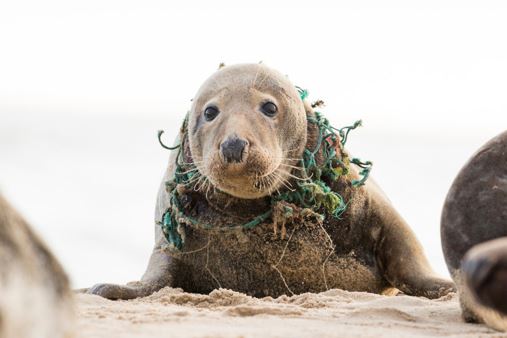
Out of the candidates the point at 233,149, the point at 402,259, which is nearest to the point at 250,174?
the point at 233,149

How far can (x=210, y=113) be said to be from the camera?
5.78 metres

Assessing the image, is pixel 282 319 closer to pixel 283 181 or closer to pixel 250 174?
pixel 250 174

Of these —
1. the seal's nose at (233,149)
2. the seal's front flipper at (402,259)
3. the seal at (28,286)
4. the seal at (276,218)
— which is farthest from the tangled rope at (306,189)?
the seal at (28,286)

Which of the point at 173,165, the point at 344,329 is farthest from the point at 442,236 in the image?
the point at 173,165

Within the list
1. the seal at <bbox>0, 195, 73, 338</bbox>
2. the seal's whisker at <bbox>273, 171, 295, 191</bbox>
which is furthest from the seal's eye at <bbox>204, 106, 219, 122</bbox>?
the seal at <bbox>0, 195, 73, 338</bbox>

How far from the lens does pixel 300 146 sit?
6027 millimetres

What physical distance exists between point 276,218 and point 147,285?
850 mm

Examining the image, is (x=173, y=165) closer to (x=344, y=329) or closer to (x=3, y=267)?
(x=344, y=329)

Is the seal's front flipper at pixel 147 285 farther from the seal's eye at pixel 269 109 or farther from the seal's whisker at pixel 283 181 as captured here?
the seal's eye at pixel 269 109

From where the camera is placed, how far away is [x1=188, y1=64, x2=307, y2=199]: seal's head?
210 inches

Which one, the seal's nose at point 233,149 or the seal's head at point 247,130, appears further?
the seal's head at point 247,130

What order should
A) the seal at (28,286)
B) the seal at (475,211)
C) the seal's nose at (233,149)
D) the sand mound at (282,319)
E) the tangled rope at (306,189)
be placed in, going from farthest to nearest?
1. the tangled rope at (306,189)
2. the seal's nose at (233,149)
3. the seal at (475,211)
4. the sand mound at (282,319)
5. the seal at (28,286)

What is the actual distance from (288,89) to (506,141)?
2.07 meters

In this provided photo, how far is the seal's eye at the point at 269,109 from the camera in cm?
578
